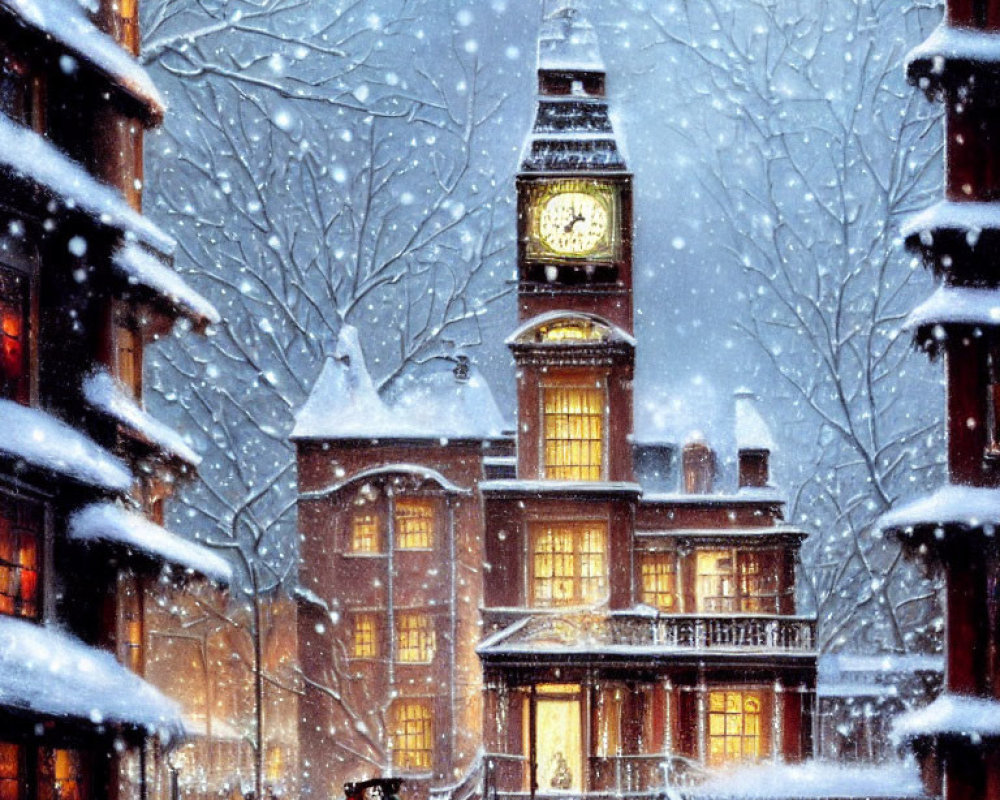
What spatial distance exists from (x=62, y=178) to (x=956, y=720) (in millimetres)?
12814

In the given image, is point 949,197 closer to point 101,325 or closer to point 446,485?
point 101,325

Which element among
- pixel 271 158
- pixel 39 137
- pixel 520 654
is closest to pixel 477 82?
pixel 271 158

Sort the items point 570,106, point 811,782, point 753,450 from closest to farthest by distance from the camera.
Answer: point 811,782
point 570,106
point 753,450

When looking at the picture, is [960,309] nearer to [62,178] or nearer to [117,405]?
[117,405]

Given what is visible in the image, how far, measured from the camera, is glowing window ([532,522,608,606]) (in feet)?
106

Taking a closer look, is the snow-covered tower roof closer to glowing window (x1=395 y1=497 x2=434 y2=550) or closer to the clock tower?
the clock tower

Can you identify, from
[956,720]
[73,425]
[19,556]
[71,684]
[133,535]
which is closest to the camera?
[71,684]

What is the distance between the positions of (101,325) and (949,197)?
11.4 metres

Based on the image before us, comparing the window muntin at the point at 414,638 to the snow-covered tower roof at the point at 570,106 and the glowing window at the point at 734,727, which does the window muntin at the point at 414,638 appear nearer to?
the glowing window at the point at 734,727

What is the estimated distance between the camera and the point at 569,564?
107 feet

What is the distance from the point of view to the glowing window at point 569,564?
32312 millimetres

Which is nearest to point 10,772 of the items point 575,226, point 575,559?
point 575,559

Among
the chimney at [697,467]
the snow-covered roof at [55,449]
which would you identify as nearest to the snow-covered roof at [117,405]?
the snow-covered roof at [55,449]

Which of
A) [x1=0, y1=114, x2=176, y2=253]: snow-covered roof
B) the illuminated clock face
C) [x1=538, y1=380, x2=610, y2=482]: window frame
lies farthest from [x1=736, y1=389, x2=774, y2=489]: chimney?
[x1=0, y1=114, x2=176, y2=253]: snow-covered roof
